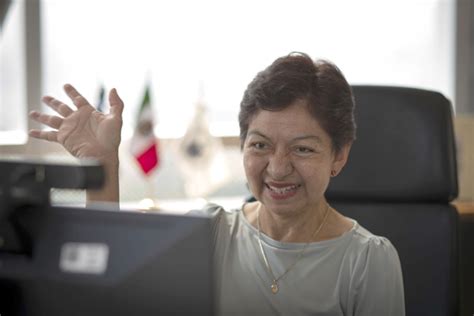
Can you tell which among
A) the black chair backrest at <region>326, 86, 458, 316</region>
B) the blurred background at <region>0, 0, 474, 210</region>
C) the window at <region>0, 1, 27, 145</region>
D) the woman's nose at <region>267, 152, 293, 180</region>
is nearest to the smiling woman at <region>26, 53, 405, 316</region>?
the woman's nose at <region>267, 152, 293, 180</region>

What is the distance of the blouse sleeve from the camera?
1494 millimetres

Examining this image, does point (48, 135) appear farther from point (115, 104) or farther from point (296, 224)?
point (296, 224)

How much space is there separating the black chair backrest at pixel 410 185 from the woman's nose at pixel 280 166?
39 centimetres

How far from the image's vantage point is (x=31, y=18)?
3182 mm

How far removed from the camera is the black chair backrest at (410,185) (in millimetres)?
1789

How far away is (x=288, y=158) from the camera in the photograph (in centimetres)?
150

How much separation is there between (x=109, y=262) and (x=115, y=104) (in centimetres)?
70

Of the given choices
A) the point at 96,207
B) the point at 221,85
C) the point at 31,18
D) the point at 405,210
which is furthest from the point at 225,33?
the point at 96,207

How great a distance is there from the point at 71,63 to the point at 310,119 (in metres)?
2.01

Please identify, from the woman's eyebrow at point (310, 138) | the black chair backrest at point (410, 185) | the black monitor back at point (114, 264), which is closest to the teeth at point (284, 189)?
the woman's eyebrow at point (310, 138)

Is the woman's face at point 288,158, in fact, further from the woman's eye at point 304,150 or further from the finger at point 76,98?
the finger at point 76,98

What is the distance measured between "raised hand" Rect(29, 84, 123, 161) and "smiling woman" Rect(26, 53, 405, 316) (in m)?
0.37

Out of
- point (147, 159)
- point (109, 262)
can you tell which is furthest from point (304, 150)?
point (147, 159)

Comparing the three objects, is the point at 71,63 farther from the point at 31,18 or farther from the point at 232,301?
the point at 232,301
